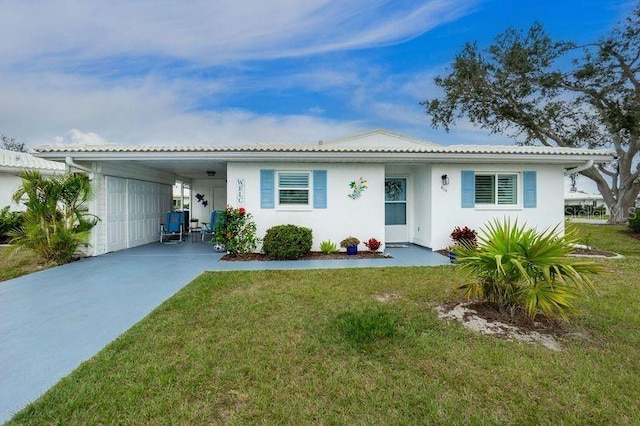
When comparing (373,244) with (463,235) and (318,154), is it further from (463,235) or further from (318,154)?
(318,154)

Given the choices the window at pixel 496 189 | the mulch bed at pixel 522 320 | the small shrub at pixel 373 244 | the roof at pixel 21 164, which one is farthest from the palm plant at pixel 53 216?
the window at pixel 496 189

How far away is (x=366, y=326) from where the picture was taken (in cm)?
388

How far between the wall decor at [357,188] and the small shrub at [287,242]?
1.85 m

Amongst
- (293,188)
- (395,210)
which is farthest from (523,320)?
(395,210)

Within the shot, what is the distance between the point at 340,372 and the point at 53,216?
8761 millimetres

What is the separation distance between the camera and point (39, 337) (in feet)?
12.5

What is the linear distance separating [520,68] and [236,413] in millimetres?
24653

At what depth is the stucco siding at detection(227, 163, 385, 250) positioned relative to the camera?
9.41 meters

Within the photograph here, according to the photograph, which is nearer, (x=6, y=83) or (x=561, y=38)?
(x=6, y=83)

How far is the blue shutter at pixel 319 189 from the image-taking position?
9547 mm

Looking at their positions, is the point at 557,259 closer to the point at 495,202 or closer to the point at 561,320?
the point at 561,320

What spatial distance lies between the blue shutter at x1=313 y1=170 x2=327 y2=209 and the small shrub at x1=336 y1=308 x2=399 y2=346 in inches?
212

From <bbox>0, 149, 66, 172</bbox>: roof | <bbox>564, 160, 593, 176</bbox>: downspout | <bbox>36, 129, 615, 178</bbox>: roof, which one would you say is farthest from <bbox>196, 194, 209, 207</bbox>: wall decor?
<bbox>564, 160, 593, 176</bbox>: downspout

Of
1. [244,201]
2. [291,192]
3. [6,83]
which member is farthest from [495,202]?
[6,83]
